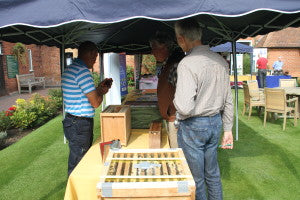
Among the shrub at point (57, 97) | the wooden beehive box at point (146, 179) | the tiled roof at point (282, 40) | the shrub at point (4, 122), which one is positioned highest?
the tiled roof at point (282, 40)

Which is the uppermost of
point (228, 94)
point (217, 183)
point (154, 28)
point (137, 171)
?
point (154, 28)

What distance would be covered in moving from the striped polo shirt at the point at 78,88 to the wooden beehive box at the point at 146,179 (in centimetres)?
102

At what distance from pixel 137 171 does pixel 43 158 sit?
393cm

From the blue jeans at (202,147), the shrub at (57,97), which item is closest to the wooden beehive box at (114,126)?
the blue jeans at (202,147)

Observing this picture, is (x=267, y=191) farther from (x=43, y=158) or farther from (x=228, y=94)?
(x=43, y=158)

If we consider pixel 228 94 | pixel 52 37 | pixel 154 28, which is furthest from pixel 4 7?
pixel 154 28

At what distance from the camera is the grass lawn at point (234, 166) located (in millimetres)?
3633

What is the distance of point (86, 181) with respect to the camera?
210 cm

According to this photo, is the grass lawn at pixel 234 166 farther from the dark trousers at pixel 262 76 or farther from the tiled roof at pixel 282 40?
the tiled roof at pixel 282 40

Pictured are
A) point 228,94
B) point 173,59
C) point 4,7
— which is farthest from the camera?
point 173,59

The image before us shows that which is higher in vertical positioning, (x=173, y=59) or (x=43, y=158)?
(x=173, y=59)

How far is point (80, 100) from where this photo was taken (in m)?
2.76

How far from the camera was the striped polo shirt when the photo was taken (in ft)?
8.75

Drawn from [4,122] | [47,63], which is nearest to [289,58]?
[47,63]
